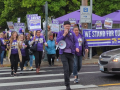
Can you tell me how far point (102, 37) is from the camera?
650 inches

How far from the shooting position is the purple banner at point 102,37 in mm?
16141

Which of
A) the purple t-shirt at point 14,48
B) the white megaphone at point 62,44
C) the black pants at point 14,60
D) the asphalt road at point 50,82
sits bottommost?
the asphalt road at point 50,82

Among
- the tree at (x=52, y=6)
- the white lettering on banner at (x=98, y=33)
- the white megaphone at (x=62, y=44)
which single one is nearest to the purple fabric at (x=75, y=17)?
the white lettering on banner at (x=98, y=33)

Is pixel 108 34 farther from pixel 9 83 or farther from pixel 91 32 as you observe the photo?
pixel 9 83

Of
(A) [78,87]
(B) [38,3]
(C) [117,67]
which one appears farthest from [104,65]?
(B) [38,3]

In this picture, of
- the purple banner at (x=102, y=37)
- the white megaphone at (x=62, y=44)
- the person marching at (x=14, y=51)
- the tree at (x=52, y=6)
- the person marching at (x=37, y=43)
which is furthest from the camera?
the tree at (x=52, y=6)

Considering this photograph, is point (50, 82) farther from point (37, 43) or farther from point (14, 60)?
point (37, 43)

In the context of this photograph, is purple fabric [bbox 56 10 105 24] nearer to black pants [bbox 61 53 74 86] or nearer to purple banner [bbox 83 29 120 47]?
purple banner [bbox 83 29 120 47]

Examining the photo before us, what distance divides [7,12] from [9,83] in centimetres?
2298

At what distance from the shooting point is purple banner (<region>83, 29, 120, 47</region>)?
53.0ft

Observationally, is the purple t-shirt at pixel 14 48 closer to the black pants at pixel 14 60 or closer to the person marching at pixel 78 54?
the black pants at pixel 14 60

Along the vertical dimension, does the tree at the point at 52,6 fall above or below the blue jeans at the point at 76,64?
above

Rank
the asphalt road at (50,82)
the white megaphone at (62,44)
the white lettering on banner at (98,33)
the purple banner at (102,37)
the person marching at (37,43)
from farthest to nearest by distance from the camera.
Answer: the white lettering on banner at (98,33) → the purple banner at (102,37) → the person marching at (37,43) → the asphalt road at (50,82) → the white megaphone at (62,44)

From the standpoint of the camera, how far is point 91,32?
16172 mm
